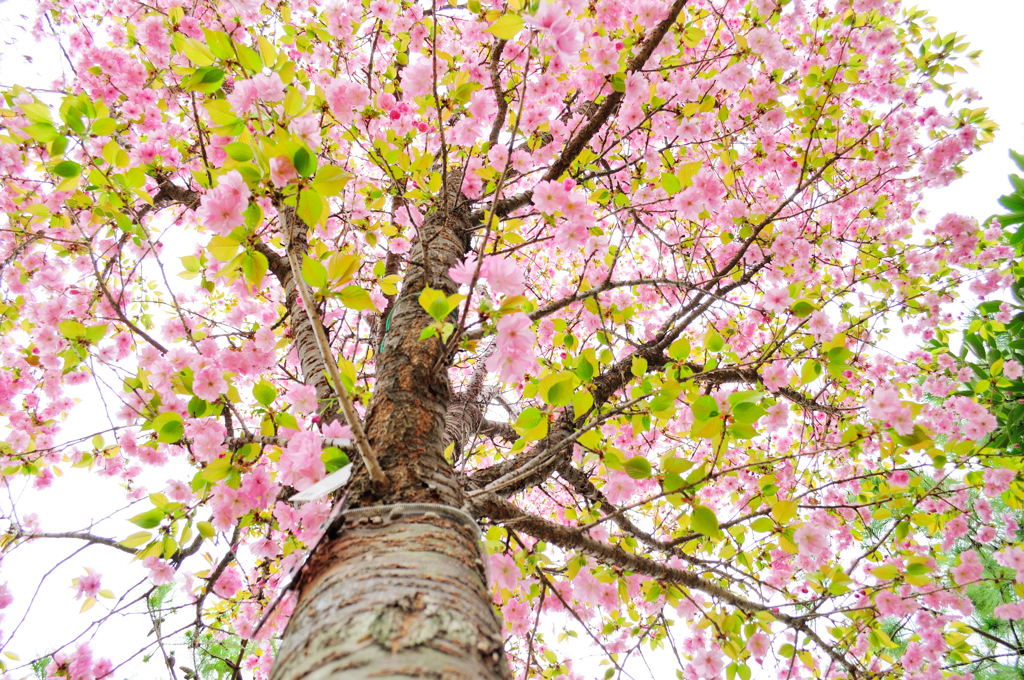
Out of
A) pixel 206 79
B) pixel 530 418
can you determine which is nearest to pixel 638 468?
pixel 530 418

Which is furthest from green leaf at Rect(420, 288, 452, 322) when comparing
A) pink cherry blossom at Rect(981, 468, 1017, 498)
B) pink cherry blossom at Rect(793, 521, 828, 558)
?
pink cherry blossom at Rect(981, 468, 1017, 498)

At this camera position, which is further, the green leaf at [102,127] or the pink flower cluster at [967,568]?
the pink flower cluster at [967,568]

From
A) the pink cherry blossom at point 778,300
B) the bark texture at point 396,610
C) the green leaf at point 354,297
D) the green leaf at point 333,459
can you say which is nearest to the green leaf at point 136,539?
the green leaf at point 333,459

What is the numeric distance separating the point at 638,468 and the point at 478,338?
0.53 meters

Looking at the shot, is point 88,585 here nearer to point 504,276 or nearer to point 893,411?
point 504,276

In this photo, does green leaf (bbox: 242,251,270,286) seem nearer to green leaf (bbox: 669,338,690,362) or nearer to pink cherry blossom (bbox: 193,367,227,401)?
pink cherry blossom (bbox: 193,367,227,401)

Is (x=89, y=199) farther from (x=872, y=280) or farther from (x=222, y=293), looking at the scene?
(x=872, y=280)

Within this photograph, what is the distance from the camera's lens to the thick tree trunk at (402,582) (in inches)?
26.6

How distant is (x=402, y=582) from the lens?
0.81 metres

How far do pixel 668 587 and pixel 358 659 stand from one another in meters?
1.21

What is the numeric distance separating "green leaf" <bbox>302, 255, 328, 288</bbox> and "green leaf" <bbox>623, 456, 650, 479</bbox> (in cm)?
86

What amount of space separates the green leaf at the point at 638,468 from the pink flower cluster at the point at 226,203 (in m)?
1.12

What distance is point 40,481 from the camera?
289 cm

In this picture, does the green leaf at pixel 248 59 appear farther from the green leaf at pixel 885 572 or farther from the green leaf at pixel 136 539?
A: the green leaf at pixel 885 572
